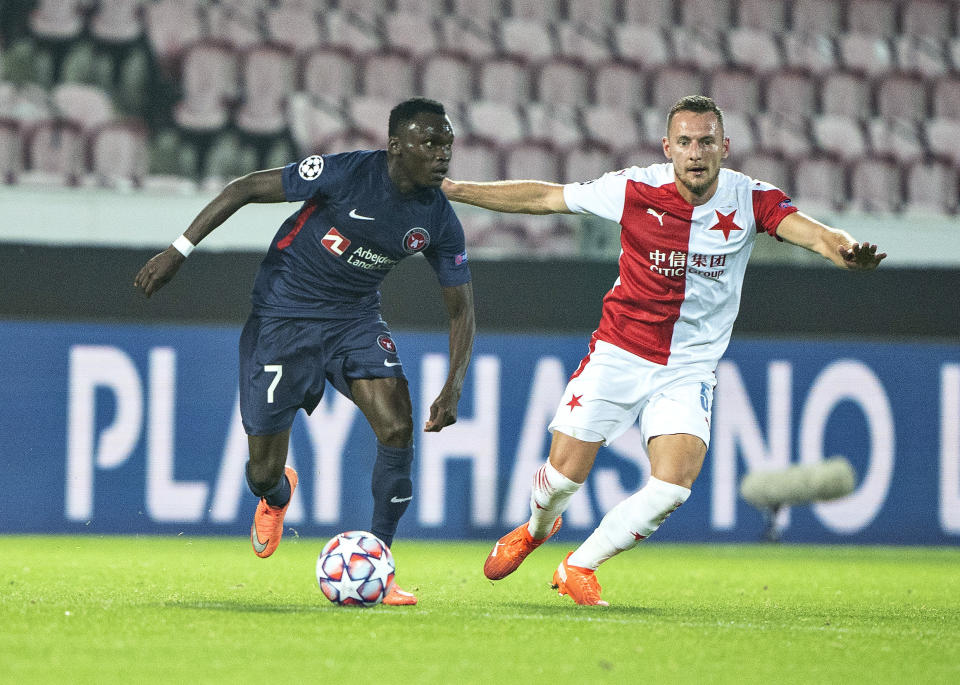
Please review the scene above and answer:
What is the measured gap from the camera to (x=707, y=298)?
A: 5.43 m

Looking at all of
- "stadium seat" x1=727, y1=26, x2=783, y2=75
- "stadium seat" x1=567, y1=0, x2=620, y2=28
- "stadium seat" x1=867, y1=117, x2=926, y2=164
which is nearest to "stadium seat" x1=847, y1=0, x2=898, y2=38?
"stadium seat" x1=727, y1=26, x2=783, y2=75

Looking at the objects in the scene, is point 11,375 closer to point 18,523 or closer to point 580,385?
point 18,523

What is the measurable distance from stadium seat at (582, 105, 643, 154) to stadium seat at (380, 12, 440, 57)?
5.02ft

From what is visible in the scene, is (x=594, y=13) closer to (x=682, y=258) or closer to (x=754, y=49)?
(x=754, y=49)

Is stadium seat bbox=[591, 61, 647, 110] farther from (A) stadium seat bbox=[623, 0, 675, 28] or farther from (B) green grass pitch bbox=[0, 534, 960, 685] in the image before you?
(B) green grass pitch bbox=[0, 534, 960, 685]

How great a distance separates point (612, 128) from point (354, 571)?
27.7ft

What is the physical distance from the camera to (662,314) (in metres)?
5.41

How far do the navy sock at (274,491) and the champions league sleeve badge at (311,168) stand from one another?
1.33 meters

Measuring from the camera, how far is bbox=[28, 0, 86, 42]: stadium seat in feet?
39.7

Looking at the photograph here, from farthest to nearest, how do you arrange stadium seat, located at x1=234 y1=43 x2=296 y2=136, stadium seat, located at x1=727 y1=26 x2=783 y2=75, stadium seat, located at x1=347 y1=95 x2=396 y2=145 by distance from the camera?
1. stadium seat, located at x1=727 y1=26 x2=783 y2=75
2. stadium seat, located at x1=347 y1=95 x2=396 y2=145
3. stadium seat, located at x1=234 y1=43 x2=296 y2=136

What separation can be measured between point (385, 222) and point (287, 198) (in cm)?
37

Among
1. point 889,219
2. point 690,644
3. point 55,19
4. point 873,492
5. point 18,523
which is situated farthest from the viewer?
point 55,19

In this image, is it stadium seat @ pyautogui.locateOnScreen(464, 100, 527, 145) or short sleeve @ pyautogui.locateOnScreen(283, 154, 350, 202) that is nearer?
short sleeve @ pyautogui.locateOnScreen(283, 154, 350, 202)

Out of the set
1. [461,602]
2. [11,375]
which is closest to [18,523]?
[11,375]
